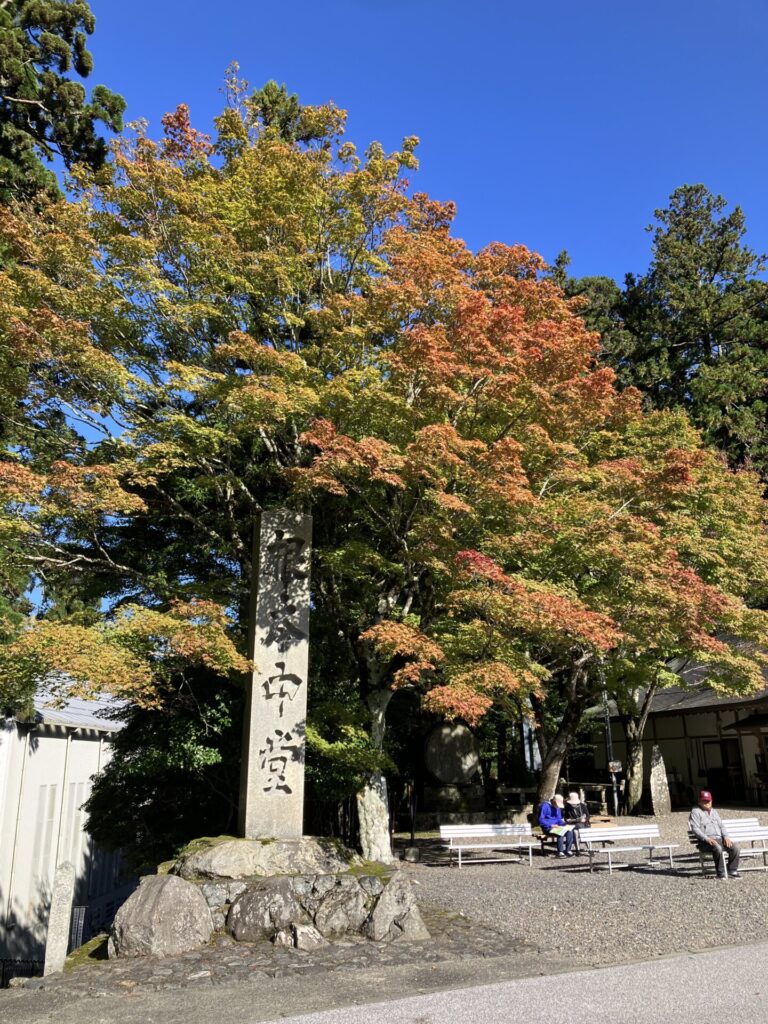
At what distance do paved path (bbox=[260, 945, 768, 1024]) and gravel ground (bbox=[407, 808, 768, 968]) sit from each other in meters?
0.68

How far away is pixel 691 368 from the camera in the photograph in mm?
29094

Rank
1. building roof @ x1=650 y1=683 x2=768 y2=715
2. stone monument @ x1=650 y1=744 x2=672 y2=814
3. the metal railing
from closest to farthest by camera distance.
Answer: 1. the metal railing
2. building roof @ x1=650 y1=683 x2=768 y2=715
3. stone monument @ x1=650 y1=744 x2=672 y2=814

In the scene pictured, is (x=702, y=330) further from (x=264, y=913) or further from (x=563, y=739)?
(x=264, y=913)

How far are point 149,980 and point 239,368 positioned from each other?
35.7 feet

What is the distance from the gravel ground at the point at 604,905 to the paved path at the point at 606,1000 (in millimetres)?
681

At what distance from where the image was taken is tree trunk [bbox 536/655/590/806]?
1642 cm

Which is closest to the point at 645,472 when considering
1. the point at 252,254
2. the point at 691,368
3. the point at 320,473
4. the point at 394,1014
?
the point at 320,473

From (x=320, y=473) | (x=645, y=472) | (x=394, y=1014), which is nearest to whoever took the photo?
(x=394, y=1014)

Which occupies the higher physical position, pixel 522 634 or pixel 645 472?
pixel 645 472

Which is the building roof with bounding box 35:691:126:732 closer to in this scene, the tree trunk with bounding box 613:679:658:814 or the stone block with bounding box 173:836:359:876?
the stone block with bounding box 173:836:359:876

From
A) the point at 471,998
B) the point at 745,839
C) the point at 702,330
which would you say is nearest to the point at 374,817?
the point at 745,839

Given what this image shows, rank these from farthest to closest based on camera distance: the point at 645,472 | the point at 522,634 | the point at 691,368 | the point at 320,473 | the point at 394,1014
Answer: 1. the point at 691,368
2. the point at 645,472
3. the point at 522,634
4. the point at 320,473
5. the point at 394,1014

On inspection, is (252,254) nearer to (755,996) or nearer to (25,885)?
(755,996)

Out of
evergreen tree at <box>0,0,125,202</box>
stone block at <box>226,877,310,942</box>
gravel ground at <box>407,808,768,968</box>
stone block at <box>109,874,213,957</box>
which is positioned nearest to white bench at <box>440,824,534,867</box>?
gravel ground at <box>407,808,768,968</box>
